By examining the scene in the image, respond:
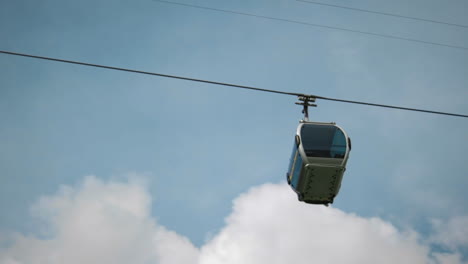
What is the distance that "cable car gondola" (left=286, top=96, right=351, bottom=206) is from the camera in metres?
9.10

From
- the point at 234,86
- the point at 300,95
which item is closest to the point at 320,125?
the point at 300,95

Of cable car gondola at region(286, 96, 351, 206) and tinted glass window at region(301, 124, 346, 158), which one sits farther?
tinted glass window at region(301, 124, 346, 158)

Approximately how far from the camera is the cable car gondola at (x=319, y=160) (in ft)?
29.9

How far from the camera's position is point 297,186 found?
30.5ft

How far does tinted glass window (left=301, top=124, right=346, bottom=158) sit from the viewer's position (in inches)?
364

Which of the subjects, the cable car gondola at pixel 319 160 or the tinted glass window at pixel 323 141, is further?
the tinted glass window at pixel 323 141

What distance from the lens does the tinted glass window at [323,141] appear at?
9250 millimetres

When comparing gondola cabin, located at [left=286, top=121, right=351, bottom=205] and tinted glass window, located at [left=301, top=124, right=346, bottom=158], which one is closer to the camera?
gondola cabin, located at [left=286, top=121, right=351, bottom=205]

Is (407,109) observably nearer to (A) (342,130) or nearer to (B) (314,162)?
(A) (342,130)

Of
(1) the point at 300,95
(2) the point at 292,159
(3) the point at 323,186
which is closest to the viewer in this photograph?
(1) the point at 300,95

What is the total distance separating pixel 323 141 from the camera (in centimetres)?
935

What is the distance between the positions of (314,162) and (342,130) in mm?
1201

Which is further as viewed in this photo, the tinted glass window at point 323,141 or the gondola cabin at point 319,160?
the tinted glass window at point 323,141

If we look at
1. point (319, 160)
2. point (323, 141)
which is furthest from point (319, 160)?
point (323, 141)
